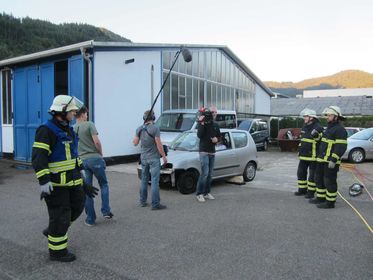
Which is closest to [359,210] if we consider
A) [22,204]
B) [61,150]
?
[61,150]

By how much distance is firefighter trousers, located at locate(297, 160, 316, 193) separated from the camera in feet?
26.2

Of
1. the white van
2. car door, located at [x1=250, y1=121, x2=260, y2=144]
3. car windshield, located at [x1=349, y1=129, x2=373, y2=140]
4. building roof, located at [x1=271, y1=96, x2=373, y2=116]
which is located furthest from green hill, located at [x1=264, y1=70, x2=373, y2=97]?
the white van

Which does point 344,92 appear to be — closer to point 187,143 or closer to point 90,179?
point 187,143

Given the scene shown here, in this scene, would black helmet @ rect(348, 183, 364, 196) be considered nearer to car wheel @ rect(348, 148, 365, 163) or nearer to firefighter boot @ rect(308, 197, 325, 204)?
firefighter boot @ rect(308, 197, 325, 204)

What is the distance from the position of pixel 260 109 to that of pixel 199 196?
24.6 metres

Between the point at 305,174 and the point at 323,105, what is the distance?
152 feet

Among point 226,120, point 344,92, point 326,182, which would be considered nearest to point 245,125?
point 226,120

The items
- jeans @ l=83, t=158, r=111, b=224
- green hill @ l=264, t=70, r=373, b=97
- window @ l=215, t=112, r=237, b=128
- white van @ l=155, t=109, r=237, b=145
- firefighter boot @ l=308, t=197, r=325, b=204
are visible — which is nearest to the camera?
jeans @ l=83, t=158, r=111, b=224

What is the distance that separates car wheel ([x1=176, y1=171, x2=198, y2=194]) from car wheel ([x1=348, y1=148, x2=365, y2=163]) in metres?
8.96

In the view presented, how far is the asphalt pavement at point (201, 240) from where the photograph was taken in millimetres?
4258

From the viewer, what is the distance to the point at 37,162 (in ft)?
14.3

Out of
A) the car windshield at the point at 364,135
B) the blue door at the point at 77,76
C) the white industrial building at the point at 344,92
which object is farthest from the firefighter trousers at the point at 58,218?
the white industrial building at the point at 344,92

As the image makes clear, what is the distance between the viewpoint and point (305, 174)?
837 centimetres

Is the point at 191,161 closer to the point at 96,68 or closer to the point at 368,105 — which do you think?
the point at 96,68
